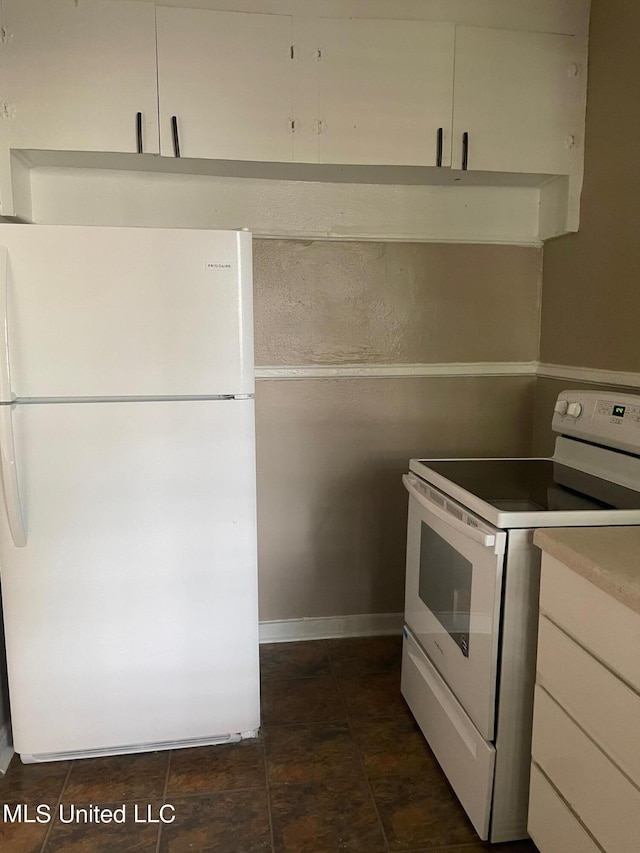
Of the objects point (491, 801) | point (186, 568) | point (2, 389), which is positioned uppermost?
point (2, 389)

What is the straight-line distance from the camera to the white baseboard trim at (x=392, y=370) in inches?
104

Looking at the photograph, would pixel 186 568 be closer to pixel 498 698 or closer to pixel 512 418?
pixel 498 698

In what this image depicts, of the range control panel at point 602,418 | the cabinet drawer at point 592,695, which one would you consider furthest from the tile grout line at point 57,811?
the range control panel at point 602,418

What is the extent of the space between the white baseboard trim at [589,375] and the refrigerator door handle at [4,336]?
1899 mm

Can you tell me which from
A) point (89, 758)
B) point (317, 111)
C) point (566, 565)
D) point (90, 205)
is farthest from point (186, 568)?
point (317, 111)

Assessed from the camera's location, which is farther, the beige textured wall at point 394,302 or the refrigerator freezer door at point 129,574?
the beige textured wall at point 394,302

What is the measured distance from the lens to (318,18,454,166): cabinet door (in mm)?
2238

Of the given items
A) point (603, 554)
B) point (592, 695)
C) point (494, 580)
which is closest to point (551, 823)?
point (592, 695)

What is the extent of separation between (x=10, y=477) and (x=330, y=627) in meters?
1.56

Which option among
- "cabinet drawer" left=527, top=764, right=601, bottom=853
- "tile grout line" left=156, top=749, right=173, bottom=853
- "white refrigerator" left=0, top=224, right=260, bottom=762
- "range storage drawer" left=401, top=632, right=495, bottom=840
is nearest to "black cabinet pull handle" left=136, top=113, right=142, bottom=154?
"white refrigerator" left=0, top=224, right=260, bottom=762

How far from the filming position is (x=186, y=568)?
6.47 ft

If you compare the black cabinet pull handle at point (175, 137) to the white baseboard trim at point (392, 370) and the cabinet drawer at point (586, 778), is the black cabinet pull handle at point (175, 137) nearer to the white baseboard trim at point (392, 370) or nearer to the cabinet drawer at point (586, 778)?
the white baseboard trim at point (392, 370)

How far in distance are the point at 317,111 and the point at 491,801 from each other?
86.4 inches

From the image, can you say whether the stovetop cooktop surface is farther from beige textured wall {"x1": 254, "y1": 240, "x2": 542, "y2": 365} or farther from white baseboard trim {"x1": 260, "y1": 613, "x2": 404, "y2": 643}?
white baseboard trim {"x1": 260, "y1": 613, "x2": 404, "y2": 643}
